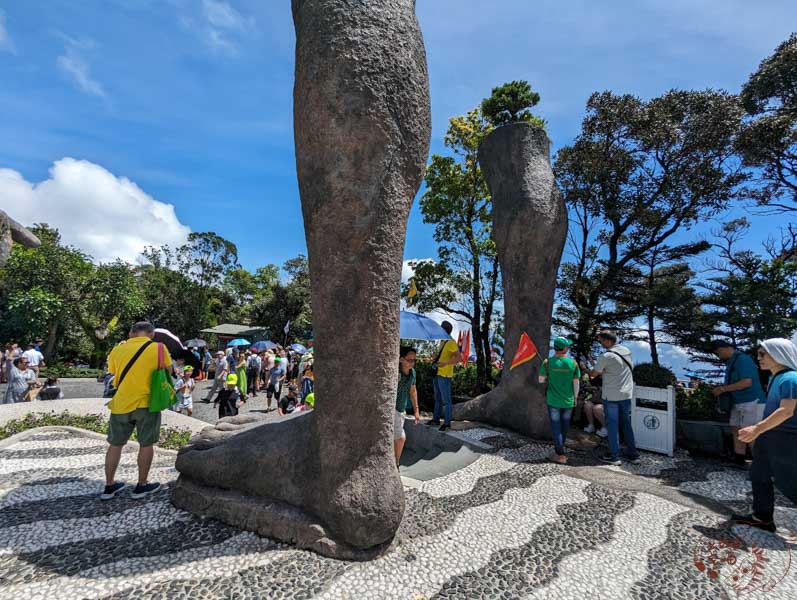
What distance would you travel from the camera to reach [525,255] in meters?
6.79

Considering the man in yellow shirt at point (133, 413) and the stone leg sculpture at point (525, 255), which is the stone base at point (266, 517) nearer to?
the man in yellow shirt at point (133, 413)

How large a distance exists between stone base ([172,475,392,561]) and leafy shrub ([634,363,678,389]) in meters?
5.94

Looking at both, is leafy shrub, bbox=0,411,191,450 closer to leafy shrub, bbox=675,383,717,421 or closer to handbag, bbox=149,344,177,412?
handbag, bbox=149,344,177,412

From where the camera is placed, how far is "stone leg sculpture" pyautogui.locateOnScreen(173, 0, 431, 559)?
277 centimetres

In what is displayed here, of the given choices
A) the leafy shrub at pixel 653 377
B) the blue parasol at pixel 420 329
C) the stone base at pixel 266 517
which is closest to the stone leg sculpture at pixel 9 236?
the stone base at pixel 266 517

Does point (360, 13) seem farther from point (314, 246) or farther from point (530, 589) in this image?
point (530, 589)

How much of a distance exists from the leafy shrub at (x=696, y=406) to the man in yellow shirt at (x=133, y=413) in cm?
722

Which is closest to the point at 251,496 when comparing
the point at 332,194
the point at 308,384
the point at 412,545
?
the point at 412,545

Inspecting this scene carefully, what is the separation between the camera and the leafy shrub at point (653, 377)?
274 inches

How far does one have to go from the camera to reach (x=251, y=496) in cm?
304

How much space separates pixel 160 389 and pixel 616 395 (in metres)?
5.01

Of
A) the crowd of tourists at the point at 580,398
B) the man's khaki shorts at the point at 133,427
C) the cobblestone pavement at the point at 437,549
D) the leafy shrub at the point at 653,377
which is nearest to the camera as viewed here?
the cobblestone pavement at the point at 437,549

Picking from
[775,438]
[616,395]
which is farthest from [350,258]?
[616,395]

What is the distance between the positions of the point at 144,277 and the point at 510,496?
95.3 ft
